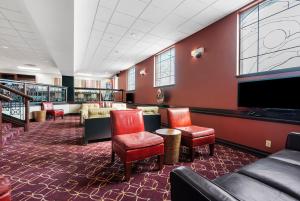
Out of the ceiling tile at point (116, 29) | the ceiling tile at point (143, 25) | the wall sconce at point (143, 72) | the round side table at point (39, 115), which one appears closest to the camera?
the ceiling tile at point (143, 25)

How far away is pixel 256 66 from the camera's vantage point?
308 centimetres

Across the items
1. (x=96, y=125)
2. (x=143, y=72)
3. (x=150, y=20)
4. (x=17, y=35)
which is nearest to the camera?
(x=96, y=125)

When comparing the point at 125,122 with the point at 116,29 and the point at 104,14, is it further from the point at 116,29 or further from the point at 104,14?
the point at 116,29

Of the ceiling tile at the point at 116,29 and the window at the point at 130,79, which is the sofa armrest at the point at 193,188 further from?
the window at the point at 130,79

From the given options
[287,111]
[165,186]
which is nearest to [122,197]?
[165,186]

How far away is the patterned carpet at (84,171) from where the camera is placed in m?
1.70

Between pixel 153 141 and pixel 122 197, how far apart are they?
0.78m

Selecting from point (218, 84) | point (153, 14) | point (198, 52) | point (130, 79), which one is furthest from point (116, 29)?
point (130, 79)

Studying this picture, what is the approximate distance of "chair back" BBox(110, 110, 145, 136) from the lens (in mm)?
2441

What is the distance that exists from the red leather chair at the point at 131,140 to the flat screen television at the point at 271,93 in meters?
1.97

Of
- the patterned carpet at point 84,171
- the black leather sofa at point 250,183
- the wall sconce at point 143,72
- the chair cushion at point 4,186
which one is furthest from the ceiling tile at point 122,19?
the black leather sofa at point 250,183

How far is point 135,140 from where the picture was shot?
2.16 metres

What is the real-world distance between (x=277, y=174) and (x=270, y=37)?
8.84 feet

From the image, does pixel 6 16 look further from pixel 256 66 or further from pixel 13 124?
pixel 256 66
